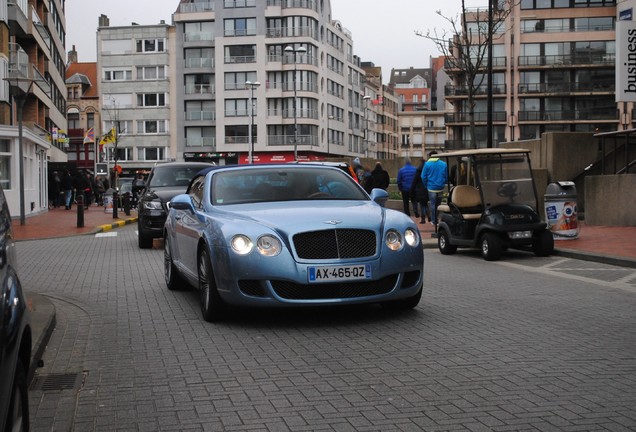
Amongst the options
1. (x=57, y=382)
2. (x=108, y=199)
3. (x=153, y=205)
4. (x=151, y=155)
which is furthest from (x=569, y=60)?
(x=57, y=382)

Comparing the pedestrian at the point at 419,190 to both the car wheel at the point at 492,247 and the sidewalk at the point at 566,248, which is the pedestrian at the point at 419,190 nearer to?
the sidewalk at the point at 566,248

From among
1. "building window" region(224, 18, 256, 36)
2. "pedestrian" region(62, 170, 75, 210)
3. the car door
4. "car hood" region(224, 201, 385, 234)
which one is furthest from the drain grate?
"building window" region(224, 18, 256, 36)

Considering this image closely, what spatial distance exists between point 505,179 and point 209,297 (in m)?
8.24

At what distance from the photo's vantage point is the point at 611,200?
19.5 metres

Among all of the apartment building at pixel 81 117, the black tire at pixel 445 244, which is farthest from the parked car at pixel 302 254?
the apartment building at pixel 81 117

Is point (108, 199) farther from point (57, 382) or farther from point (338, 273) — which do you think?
point (57, 382)

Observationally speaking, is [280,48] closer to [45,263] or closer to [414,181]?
[414,181]

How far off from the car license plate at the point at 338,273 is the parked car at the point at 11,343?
11.7 ft

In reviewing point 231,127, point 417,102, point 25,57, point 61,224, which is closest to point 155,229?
point 61,224

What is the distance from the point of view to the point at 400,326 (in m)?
7.40

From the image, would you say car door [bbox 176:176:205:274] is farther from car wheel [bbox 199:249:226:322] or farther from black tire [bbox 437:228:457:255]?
black tire [bbox 437:228:457:255]

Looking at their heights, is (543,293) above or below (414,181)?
below

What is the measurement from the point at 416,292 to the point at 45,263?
8647 mm

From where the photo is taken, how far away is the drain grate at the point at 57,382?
5348mm
